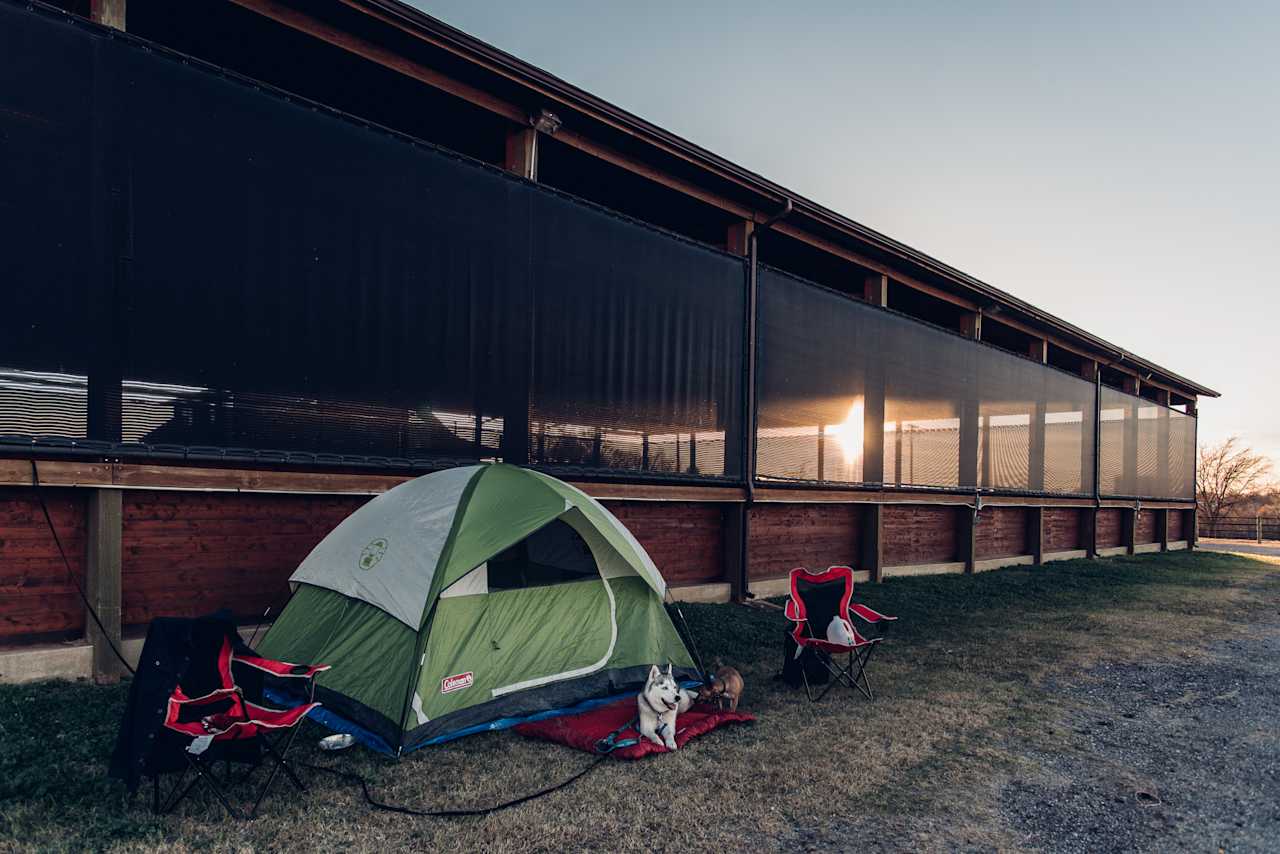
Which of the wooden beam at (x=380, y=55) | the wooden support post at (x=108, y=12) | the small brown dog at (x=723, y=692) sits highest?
the wooden beam at (x=380, y=55)

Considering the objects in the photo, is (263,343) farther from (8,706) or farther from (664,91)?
(664,91)

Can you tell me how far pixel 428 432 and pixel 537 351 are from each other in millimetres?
1446

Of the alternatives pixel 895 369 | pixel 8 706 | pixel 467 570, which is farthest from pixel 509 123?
pixel 895 369

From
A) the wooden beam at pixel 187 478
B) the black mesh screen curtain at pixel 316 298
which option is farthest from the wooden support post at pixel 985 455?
the wooden beam at pixel 187 478

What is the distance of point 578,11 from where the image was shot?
9.95 meters

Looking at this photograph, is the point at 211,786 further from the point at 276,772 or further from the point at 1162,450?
the point at 1162,450

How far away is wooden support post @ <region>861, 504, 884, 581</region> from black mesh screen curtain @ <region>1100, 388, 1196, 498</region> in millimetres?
9994

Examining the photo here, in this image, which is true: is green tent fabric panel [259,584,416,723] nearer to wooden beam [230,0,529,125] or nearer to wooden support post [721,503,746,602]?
wooden beam [230,0,529,125]

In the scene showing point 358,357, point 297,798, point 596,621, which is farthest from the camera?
point 358,357

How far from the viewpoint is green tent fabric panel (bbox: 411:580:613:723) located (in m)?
4.14

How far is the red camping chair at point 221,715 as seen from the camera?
3.05 metres

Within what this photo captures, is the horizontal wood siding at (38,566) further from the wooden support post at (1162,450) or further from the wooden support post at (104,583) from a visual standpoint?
the wooden support post at (1162,450)

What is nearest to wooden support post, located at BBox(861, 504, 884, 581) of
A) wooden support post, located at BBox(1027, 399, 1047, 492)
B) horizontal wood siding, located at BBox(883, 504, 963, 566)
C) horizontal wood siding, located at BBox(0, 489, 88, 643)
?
horizontal wood siding, located at BBox(883, 504, 963, 566)

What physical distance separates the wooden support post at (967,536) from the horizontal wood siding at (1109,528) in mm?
7591
